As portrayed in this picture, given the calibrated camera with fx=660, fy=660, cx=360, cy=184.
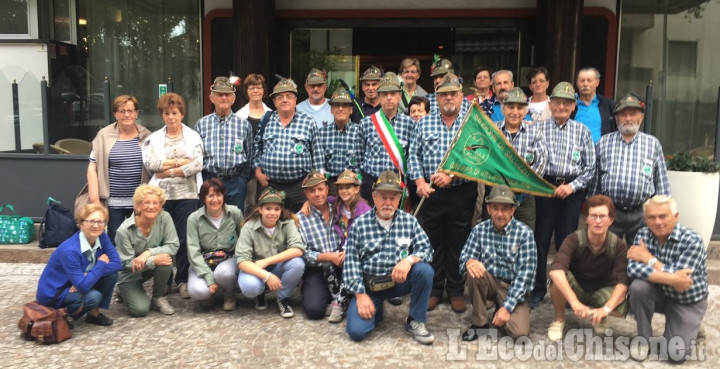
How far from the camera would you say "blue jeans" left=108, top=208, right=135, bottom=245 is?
579 centimetres

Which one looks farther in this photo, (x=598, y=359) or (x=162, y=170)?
(x=162, y=170)

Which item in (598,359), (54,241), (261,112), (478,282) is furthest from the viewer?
(54,241)

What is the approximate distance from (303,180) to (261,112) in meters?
0.88

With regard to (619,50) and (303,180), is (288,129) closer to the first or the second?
(303,180)

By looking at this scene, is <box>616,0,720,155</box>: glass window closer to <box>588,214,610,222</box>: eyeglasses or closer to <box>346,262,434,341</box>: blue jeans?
<box>588,214,610,222</box>: eyeglasses

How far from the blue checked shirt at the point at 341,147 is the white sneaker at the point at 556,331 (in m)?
2.08

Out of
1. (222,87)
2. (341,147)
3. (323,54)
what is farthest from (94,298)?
(323,54)

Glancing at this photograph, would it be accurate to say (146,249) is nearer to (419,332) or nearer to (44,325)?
(44,325)

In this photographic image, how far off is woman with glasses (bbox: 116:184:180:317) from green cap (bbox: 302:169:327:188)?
1.16m

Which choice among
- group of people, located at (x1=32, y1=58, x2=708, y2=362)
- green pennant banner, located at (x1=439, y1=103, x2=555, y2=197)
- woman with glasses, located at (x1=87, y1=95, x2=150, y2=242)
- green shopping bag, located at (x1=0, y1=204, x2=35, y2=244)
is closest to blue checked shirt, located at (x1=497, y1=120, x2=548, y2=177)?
group of people, located at (x1=32, y1=58, x2=708, y2=362)

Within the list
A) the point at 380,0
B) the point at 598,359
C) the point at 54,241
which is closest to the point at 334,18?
the point at 380,0

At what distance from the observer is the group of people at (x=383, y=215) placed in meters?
4.82

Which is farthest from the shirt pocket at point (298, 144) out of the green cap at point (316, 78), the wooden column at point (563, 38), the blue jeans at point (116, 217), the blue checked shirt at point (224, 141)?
the wooden column at point (563, 38)

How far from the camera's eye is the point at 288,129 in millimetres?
5738
